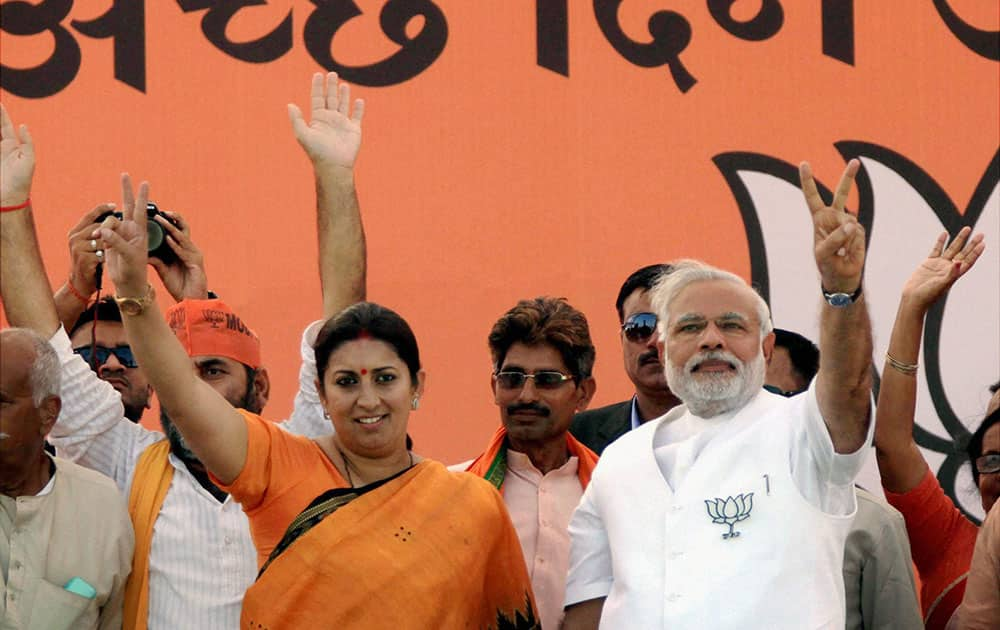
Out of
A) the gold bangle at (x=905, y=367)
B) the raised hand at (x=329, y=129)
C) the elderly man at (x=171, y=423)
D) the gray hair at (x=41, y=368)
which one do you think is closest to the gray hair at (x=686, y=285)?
the gold bangle at (x=905, y=367)

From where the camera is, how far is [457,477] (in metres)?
3.51

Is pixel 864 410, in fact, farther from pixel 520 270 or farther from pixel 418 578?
pixel 520 270

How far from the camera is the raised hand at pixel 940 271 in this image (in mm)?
3867

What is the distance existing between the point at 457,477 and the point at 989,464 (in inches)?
49.4

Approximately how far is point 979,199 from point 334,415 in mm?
2520

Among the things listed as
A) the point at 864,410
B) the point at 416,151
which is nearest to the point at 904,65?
the point at 416,151

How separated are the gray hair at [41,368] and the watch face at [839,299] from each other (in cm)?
168

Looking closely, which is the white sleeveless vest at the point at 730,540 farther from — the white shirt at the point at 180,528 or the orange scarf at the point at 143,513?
the orange scarf at the point at 143,513

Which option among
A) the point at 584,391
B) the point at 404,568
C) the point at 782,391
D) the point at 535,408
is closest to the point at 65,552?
the point at 404,568

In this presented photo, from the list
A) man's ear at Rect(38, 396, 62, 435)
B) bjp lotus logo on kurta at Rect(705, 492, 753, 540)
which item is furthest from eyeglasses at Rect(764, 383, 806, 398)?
man's ear at Rect(38, 396, 62, 435)

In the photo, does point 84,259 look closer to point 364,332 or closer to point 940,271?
point 364,332

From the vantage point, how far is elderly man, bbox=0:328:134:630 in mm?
3400

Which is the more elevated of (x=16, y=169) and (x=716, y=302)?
(x=16, y=169)

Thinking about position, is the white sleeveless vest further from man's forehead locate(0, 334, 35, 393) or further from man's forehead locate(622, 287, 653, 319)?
man's forehead locate(0, 334, 35, 393)
